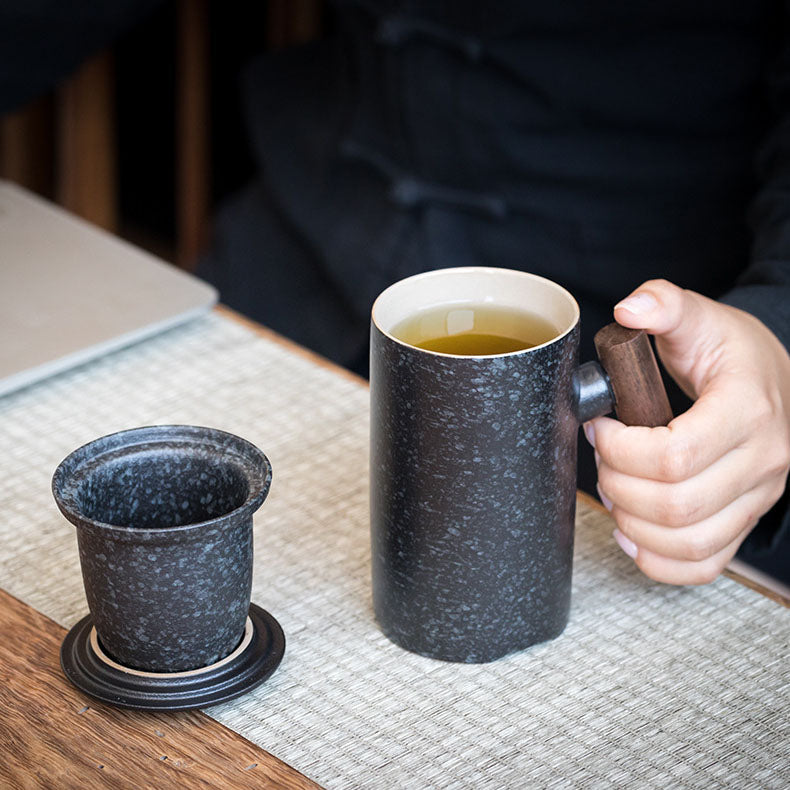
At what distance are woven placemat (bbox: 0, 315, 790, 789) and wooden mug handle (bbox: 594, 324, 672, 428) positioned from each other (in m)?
0.11

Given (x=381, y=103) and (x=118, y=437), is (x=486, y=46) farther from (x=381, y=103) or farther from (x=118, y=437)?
(x=118, y=437)

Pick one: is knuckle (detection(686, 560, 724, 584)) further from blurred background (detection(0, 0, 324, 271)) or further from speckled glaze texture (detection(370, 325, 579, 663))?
blurred background (detection(0, 0, 324, 271))

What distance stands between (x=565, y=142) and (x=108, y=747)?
2.42ft

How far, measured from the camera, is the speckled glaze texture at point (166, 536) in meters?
0.49

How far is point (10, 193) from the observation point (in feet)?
3.41

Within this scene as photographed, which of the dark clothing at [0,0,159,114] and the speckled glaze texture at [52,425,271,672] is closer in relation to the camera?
the speckled glaze texture at [52,425,271,672]

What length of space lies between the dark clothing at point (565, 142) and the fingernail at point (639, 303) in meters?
0.37

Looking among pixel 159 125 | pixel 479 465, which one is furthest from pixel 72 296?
pixel 159 125

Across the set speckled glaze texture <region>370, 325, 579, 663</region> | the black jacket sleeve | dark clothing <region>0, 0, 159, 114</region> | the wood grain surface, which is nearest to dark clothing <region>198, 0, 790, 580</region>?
the black jacket sleeve

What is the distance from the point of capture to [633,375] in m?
0.55

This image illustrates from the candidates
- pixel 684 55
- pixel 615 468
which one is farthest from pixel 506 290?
pixel 684 55

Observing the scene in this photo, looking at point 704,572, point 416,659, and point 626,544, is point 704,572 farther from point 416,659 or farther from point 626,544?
point 416,659

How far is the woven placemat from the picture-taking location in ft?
1.69

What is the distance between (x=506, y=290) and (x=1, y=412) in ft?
1.20
